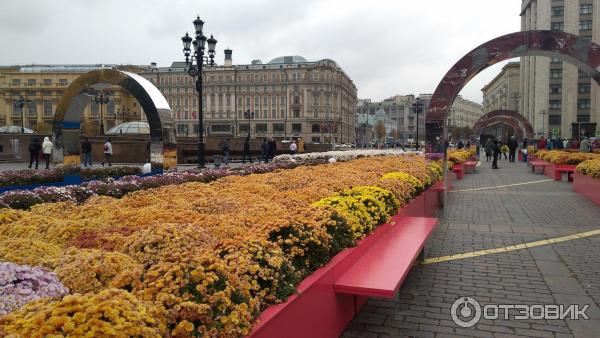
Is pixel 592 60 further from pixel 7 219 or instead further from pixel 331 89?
pixel 331 89

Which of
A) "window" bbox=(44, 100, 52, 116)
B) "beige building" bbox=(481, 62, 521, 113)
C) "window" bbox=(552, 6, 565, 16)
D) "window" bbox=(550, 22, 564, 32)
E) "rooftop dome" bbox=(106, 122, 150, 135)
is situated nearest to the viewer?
"rooftop dome" bbox=(106, 122, 150, 135)

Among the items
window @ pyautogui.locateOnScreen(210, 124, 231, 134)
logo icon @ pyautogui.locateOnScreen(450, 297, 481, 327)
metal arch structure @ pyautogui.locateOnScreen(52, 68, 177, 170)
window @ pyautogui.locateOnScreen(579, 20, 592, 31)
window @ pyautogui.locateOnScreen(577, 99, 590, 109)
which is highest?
window @ pyautogui.locateOnScreen(579, 20, 592, 31)

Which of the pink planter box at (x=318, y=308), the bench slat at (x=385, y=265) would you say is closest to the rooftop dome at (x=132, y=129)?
the bench slat at (x=385, y=265)

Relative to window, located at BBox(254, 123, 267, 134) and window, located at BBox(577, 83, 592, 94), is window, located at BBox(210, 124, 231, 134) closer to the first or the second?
window, located at BBox(254, 123, 267, 134)

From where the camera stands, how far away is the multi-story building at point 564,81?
7356 centimetres

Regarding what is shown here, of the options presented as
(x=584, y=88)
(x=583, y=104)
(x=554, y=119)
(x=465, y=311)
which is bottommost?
(x=465, y=311)

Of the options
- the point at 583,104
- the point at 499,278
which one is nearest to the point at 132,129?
the point at 499,278

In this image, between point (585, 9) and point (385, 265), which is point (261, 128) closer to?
point (585, 9)

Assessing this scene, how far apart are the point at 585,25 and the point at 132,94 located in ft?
264

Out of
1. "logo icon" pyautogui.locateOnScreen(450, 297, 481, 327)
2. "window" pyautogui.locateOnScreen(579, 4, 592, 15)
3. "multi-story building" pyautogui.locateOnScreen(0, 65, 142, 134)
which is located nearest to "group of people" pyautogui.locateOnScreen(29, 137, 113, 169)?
"logo icon" pyautogui.locateOnScreen(450, 297, 481, 327)

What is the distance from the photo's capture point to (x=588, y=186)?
13430 millimetres

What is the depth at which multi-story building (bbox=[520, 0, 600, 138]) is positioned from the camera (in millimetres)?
73562

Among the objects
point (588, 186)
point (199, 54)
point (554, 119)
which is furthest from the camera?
point (554, 119)

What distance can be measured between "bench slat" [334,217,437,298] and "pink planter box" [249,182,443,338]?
9 centimetres
